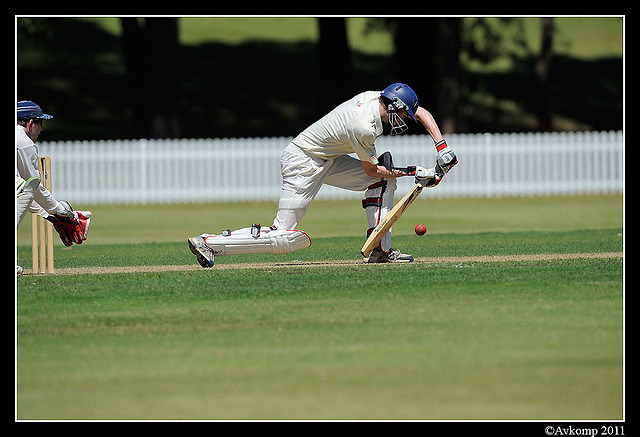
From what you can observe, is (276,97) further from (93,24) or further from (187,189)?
(187,189)

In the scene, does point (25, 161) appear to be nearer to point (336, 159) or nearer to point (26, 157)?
point (26, 157)

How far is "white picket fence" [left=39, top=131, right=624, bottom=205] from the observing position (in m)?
23.3

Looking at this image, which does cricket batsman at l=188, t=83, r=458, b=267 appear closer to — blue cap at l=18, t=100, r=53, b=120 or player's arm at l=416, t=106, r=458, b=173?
player's arm at l=416, t=106, r=458, b=173

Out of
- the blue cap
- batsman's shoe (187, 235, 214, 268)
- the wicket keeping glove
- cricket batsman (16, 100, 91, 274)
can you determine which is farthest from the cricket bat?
the blue cap

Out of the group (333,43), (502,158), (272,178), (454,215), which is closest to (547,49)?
(333,43)

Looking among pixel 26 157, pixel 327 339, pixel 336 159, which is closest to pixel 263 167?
pixel 336 159

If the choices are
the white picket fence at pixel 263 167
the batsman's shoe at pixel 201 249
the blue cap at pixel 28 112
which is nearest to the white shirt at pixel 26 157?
the blue cap at pixel 28 112

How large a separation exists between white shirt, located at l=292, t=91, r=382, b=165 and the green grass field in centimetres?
109

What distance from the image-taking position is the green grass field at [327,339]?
5719 mm

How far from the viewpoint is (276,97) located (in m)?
42.2

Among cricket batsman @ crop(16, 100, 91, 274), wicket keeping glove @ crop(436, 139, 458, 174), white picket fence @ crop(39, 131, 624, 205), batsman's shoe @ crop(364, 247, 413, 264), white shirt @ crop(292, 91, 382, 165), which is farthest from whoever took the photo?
white picket fence @ crop(39, 131, 624, 205)

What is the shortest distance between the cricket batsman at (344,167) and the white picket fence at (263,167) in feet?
40.1

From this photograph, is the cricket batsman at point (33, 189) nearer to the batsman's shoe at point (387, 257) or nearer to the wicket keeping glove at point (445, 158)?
the batsman's shoe at point (387, 257)
